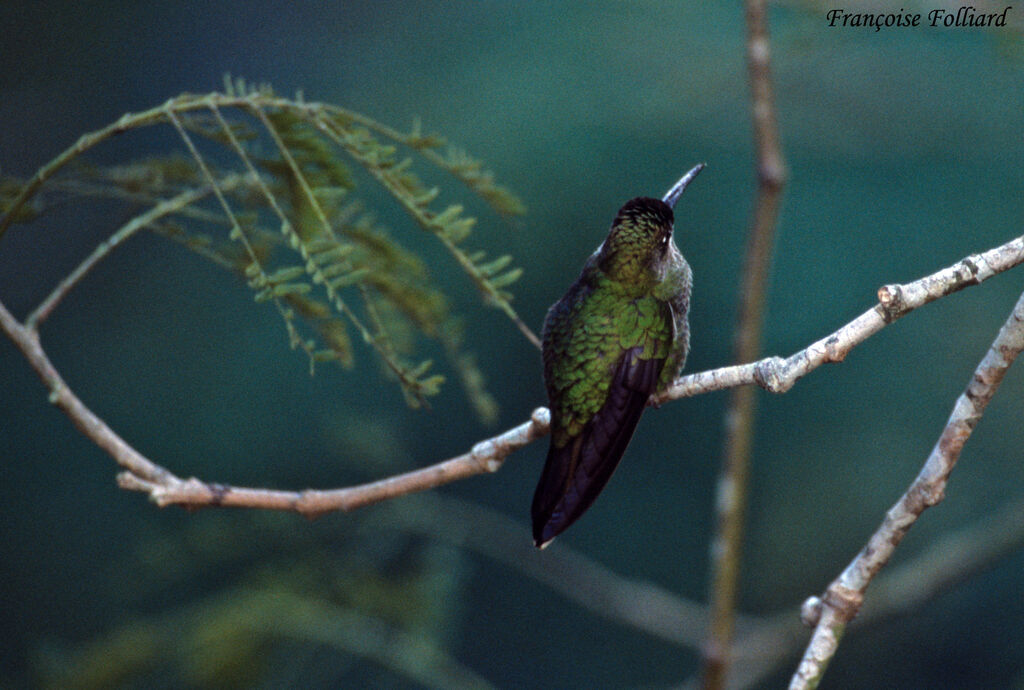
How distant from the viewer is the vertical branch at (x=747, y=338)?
1267mm

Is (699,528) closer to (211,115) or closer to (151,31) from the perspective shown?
(211,115)

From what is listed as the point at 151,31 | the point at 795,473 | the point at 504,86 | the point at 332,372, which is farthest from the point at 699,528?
the point at 151,31

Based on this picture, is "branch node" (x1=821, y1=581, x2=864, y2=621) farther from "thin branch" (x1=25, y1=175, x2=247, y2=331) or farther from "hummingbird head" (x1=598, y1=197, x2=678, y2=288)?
"thin branch" (x1=25, y1=175, x2=247, y2=331)

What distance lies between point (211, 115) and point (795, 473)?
2253mm

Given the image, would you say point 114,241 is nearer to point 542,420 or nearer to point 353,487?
point 353,487

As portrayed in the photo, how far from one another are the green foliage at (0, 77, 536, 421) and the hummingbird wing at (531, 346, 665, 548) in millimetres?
134

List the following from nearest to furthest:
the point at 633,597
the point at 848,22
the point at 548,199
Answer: the point at 848,22, the point at 633,597, the point at 548,199

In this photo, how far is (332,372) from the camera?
314 cm

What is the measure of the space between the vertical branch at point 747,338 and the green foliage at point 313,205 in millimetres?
450

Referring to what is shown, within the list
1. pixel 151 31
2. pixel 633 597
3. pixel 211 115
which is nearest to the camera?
pixel 211 115

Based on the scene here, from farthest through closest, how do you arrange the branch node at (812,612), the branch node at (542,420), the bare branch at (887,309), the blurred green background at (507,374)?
the blurred green background at (507,374)
the branch node at (542,420)
the branch node at (812,612)
the bare branch at (887,309)

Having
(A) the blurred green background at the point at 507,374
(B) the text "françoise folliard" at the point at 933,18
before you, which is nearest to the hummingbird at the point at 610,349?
(B) the text "françoise folliard" at the point at 933,18

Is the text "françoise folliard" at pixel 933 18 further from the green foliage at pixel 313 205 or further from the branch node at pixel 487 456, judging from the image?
the branch node at pixel 487 456

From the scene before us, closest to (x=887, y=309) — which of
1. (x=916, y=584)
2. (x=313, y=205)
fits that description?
(x=313, y=205)
